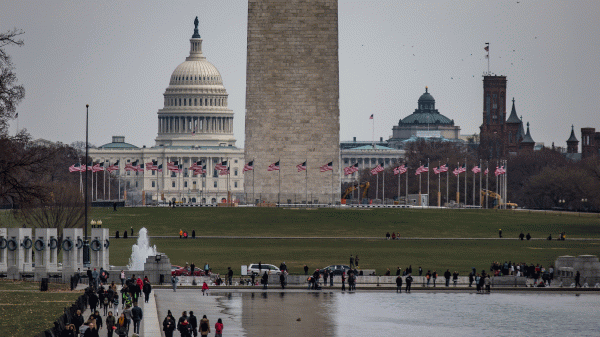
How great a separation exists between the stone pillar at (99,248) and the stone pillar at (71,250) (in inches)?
27.1

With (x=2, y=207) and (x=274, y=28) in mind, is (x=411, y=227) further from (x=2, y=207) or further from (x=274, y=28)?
(x=2, y=207)

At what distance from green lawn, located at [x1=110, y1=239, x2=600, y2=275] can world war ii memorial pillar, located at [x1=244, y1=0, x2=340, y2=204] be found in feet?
89.9

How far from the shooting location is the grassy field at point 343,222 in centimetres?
9769

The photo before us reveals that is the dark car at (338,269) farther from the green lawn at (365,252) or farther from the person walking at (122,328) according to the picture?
the person walking at (122,328)

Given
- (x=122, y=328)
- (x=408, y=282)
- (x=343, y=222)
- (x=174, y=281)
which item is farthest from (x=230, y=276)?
(x=343, y=222)

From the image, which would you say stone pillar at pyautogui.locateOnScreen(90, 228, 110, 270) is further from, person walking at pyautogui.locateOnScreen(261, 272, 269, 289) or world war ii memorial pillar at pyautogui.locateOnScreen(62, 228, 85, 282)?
person walking at pyautogui.locateOnScreen(261, 272, 269, 289)

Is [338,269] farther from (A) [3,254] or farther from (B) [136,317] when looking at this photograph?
(B) [136,317]

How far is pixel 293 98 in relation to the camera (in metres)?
117

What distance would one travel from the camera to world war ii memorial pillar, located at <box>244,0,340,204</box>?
115125mm

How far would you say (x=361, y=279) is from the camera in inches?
2731

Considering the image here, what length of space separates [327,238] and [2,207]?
38830 millimetres

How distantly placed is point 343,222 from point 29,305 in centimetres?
5037

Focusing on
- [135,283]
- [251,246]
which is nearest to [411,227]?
[251,246]

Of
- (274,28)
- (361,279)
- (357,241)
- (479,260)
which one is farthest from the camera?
(274,28)
